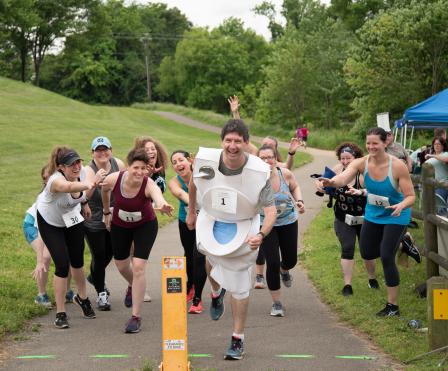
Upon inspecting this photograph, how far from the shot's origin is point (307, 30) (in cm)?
7844

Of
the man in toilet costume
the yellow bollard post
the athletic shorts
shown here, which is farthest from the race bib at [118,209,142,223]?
the yellow bollard post

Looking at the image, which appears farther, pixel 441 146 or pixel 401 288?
pixel 441 146

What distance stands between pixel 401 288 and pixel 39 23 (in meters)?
64.4

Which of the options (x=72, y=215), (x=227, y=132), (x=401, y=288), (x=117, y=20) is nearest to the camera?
(x=227, y=132)

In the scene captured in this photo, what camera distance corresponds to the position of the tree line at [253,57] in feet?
113

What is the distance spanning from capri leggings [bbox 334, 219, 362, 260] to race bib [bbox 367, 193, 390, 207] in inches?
56.5

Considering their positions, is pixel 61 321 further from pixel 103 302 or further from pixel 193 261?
pixel 193 261

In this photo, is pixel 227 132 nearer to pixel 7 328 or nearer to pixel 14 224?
pixel 7 328

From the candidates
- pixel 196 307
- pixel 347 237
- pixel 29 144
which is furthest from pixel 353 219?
pixel 29 144

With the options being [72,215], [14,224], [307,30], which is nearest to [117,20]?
[307,30]

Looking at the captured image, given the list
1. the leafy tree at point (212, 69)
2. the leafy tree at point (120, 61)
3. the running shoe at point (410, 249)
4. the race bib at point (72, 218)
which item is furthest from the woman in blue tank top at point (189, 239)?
the leafy tree at point (212, 69)

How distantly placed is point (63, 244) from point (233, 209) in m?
2.26

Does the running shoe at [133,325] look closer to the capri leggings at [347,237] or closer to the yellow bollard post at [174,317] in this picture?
the yellow bollard post at [174,317]

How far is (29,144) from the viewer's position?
30750 millimetres
